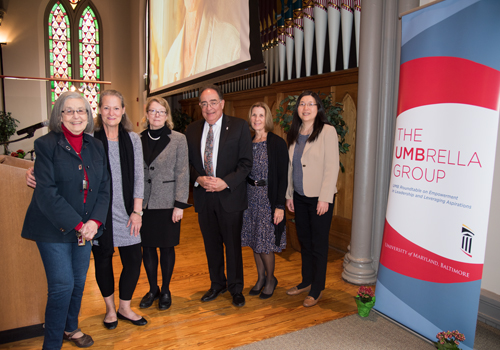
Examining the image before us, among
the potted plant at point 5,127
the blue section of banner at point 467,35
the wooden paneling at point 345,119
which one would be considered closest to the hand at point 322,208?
the blue section of banner at point 467,35

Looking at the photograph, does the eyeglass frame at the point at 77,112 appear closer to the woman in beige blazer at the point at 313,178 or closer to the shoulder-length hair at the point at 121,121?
the shoulder-length hair at the point at 121,121

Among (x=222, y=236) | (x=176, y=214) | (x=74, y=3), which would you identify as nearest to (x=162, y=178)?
(x=176, y=214)

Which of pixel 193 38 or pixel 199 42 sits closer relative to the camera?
pixel 199 42

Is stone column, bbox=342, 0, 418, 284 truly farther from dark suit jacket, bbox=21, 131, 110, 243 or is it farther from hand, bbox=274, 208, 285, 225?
dark suit jacket, bbox=21, 131, 110, 243

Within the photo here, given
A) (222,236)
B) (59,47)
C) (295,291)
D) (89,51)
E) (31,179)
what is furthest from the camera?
(89,51)

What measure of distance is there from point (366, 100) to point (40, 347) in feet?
9.49

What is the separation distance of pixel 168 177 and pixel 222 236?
1.99 feet

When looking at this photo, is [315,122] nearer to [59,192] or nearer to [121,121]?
[121,121]

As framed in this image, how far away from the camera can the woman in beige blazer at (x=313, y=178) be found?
2.51 m

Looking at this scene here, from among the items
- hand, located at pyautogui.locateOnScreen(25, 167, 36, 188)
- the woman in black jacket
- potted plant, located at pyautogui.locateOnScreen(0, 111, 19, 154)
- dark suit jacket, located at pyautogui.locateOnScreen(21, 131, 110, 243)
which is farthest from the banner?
potted plant, located at pyautogui.locateOnScreen(0, 111, 19, 154)

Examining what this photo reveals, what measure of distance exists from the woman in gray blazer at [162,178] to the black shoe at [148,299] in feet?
1.24

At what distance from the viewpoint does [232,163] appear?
255 cm

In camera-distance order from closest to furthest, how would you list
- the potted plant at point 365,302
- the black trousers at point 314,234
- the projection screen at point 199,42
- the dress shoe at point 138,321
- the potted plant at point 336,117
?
the dress shoe at point 138,321, the potted plant at point 365,302, the black trousers at point 314,234, the projection screen at point 199,42, the potted plant at point 336,117

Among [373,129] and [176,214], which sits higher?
[373,129]
